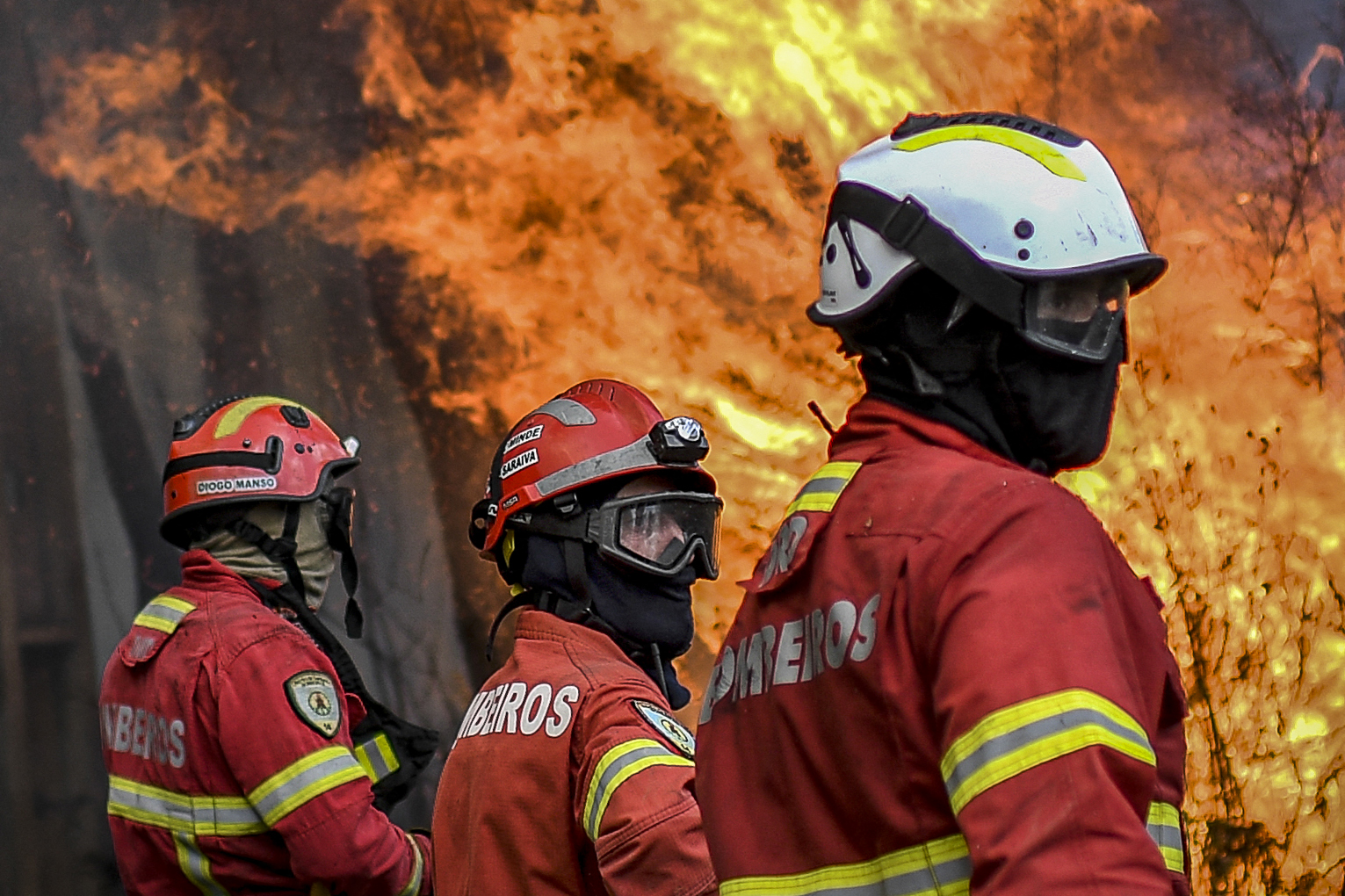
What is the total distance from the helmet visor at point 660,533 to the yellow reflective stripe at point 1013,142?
167 centimetres

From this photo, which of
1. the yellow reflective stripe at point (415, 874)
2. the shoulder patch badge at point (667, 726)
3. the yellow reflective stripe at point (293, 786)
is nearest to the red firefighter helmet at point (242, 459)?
the yellow reflective stripe at point (293, 786)

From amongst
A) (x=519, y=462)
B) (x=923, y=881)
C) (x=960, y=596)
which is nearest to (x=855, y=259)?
(x=960, y=596)

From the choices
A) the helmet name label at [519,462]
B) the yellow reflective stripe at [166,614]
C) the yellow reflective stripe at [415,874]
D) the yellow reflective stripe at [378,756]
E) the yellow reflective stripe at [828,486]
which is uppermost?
the yellow reflective stripe at [828,486]

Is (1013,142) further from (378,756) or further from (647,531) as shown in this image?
(378,756)

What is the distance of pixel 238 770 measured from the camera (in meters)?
3.80

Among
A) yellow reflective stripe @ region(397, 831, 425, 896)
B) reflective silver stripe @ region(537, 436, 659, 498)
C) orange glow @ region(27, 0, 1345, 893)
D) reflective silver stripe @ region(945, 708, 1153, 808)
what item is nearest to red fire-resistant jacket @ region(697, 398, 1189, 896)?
reflective silver stripe @ region(945, 708, 1153, 808)

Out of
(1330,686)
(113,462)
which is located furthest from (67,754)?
(1330,686)

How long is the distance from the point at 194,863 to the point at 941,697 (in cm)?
298

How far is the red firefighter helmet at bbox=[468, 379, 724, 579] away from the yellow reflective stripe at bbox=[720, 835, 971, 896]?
1.70 m

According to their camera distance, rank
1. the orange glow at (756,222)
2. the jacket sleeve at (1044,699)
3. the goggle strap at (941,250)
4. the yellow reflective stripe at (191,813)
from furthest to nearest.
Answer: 1. the orange glow at (756,222)
2. the yellow reflective stripe at (191,813)
3. the goggle strap at (941,250)
4. the jacket sleeve at (1044,699)

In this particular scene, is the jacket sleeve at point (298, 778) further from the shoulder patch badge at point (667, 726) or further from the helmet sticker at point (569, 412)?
the shoulder patch badge at point (667, 726)

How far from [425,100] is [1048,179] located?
4765 mm

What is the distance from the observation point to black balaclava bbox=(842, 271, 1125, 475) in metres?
1.85

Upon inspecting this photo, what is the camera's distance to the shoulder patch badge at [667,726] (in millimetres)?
2702
